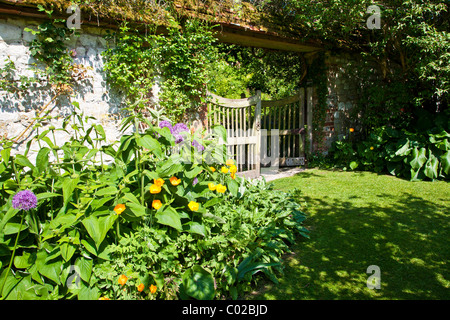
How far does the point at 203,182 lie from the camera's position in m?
2.78

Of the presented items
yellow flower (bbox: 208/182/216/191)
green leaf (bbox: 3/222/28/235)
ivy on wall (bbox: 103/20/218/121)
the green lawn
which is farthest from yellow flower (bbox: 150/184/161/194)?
ivy on wall (bbox: 103/20/218/121)

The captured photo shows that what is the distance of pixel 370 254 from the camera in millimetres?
3113

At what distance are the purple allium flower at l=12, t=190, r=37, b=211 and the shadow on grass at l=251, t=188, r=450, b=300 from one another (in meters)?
1.81

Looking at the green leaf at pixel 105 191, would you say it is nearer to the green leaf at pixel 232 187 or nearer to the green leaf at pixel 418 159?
the green leaf at pixel 232 187

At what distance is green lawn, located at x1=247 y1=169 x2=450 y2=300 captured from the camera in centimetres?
256

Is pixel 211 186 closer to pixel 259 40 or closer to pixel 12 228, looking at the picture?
pixel 12 228

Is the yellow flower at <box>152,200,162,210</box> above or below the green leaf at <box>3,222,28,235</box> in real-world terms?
above

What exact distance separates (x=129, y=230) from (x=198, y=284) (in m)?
0.68

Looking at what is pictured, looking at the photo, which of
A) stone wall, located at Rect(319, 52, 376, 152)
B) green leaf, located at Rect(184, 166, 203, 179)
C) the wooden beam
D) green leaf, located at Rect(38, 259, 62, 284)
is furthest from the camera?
stone wall, located at Rect(319, 52, 376, 152)

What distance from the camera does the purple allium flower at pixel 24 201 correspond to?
2004 millimetres

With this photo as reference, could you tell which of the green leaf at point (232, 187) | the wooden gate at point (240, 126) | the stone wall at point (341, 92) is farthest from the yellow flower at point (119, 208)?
the stone wall at point (341, 92)

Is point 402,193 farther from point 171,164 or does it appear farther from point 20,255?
point 20,255

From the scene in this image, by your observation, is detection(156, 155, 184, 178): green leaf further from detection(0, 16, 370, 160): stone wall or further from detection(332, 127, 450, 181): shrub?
detection(332, 127, 450, 181): shrub

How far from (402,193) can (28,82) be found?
18.7 ft
